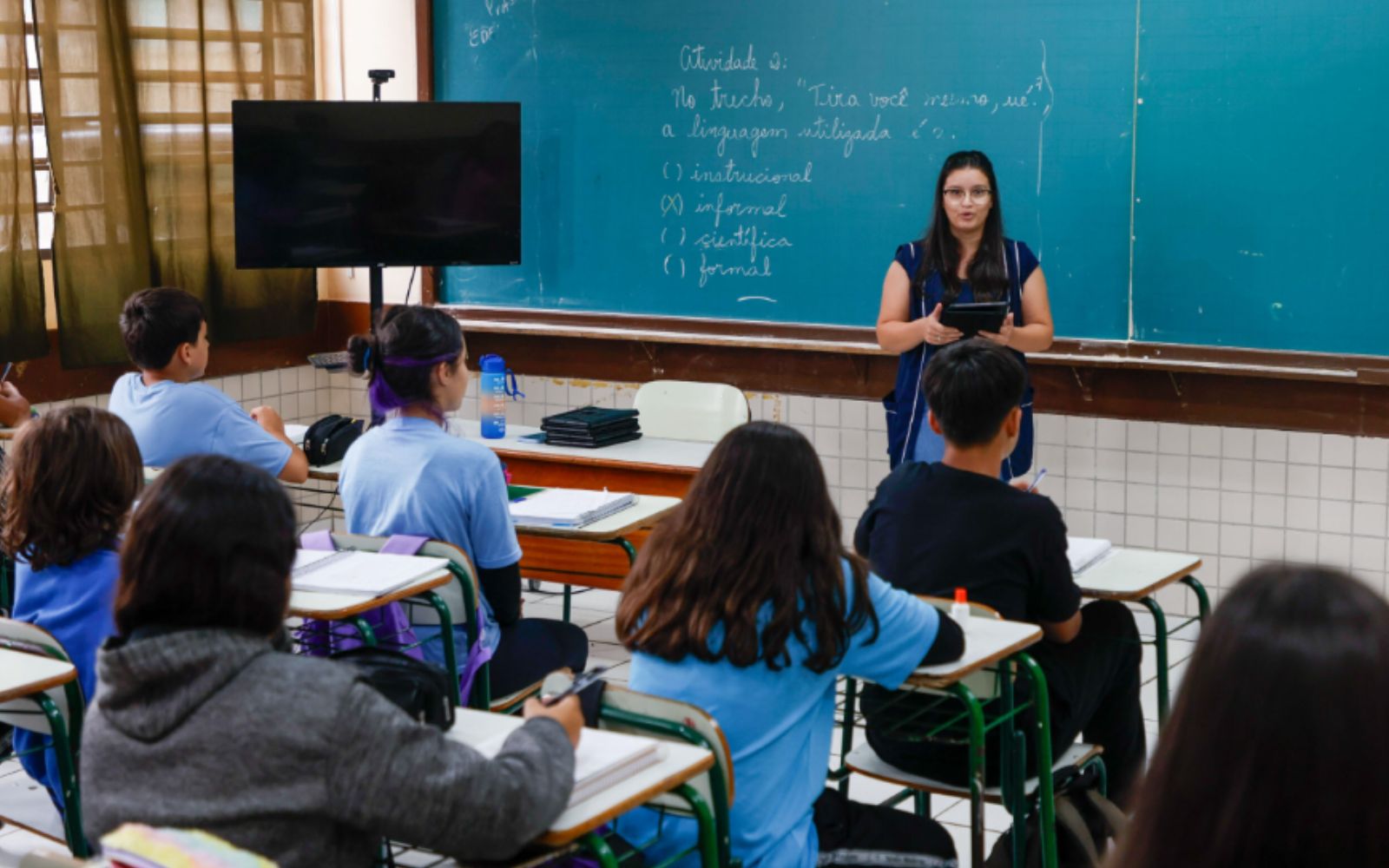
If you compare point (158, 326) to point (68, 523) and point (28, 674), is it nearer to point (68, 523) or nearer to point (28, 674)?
point (68, 523)

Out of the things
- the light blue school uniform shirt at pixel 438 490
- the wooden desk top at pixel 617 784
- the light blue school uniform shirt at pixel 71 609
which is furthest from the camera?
the light blue school uniform shirt at pixel 438 490

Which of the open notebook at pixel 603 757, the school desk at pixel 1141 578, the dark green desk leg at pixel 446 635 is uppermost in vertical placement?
the open notebook at pixel 603 757

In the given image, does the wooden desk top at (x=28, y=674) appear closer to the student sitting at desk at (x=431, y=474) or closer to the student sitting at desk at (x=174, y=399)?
the student sitting at desk at (x=431, y=474)

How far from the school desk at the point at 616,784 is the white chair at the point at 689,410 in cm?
311

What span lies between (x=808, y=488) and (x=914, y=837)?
671 millimetres

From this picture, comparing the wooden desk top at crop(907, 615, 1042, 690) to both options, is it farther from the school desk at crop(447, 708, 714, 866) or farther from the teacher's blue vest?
the teacher's blue vest

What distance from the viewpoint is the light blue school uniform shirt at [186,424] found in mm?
4285

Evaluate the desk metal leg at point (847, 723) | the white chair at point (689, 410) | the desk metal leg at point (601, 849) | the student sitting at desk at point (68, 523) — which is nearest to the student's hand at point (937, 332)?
the white chair at point (689, 410)

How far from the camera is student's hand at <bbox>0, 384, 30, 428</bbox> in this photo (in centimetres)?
496

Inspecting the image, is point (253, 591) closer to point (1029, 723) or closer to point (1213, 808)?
point (1213, 808)

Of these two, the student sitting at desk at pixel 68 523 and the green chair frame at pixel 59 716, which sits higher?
the student sitting at desk at pixel 68 523

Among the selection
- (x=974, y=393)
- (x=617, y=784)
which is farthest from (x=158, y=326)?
(x=617, y=784)

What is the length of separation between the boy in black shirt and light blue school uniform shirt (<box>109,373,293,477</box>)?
6.03ft

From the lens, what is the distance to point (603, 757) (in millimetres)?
2260
